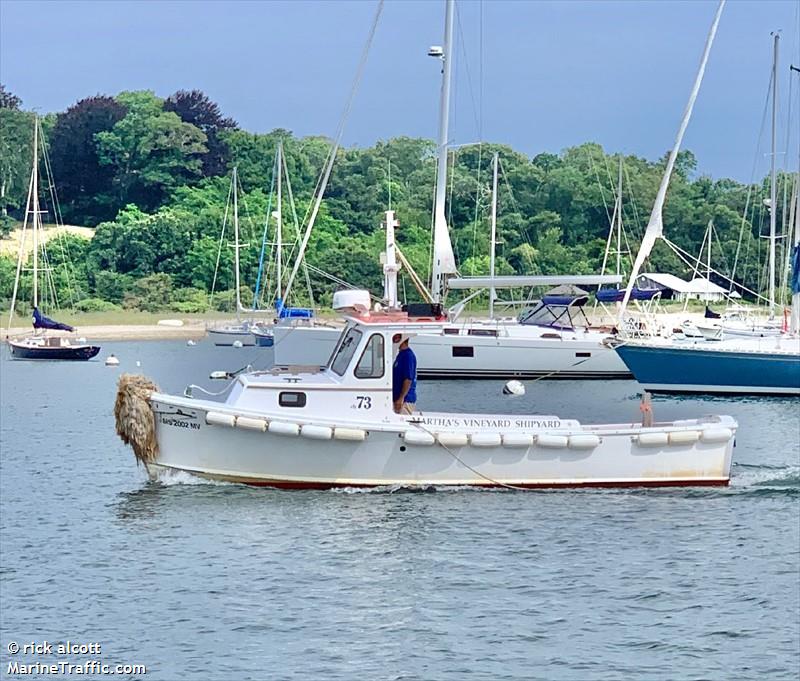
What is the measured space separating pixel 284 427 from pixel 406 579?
4.75m

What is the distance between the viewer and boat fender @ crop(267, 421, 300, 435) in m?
24.2

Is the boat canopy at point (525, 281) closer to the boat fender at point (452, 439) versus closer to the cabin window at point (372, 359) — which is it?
the cabin window at point (372, 359)

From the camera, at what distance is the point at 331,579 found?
2014 cm

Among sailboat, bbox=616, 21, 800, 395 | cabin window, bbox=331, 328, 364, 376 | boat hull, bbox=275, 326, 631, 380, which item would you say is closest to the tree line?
boat hull, bbox=275, 326, 631, 380

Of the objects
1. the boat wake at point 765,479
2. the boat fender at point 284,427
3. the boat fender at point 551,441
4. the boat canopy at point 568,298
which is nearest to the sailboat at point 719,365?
the boat canopy at point 568,298

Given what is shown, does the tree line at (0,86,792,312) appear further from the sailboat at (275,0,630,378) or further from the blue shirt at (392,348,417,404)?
the blue shirt at (392,348,417,404)

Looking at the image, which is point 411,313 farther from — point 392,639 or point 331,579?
point 392,639

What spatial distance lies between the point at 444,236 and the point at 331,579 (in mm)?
21510

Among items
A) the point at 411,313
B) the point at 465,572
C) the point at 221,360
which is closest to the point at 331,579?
the point at 465,572

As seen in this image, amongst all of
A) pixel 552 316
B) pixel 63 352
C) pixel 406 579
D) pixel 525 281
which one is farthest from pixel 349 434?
pixel 63 352

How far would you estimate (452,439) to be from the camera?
24.4 meters

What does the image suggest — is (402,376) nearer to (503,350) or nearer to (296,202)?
(503,350)

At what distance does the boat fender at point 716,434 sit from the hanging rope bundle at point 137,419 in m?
9.23

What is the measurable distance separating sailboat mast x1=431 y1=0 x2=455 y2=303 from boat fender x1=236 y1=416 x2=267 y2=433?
48.9 ft
